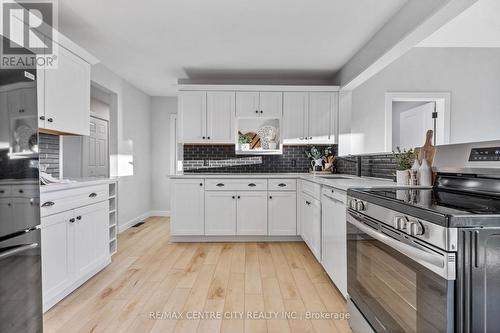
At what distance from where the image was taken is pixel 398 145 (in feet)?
8.13

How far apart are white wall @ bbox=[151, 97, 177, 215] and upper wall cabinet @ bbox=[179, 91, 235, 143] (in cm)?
151

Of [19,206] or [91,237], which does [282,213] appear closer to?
[91,237]

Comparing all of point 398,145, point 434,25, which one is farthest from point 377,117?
point 434,25

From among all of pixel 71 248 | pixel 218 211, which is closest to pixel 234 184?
pixel 218 211

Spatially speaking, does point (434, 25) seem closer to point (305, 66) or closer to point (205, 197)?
point (305, 66)

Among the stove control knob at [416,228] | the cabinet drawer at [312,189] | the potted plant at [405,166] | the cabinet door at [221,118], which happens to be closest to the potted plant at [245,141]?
the cabinet door at [221,118]

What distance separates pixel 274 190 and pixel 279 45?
1816mm

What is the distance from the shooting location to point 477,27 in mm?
1801

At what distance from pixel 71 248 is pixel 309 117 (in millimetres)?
3277

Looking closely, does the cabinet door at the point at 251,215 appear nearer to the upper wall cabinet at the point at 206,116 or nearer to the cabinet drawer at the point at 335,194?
the upper wall cabinet at the point at 206,116

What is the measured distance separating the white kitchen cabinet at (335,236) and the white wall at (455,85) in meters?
0.87

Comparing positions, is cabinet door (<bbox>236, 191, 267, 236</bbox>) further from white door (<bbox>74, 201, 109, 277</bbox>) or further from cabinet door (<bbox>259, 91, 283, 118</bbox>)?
white door (<bbox>74, 201, 109, 277</bbox>)

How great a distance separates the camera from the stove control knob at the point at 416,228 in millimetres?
1036

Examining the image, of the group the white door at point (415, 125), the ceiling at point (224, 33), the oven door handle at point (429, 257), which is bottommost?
the oven door handle at point (429, 257)
